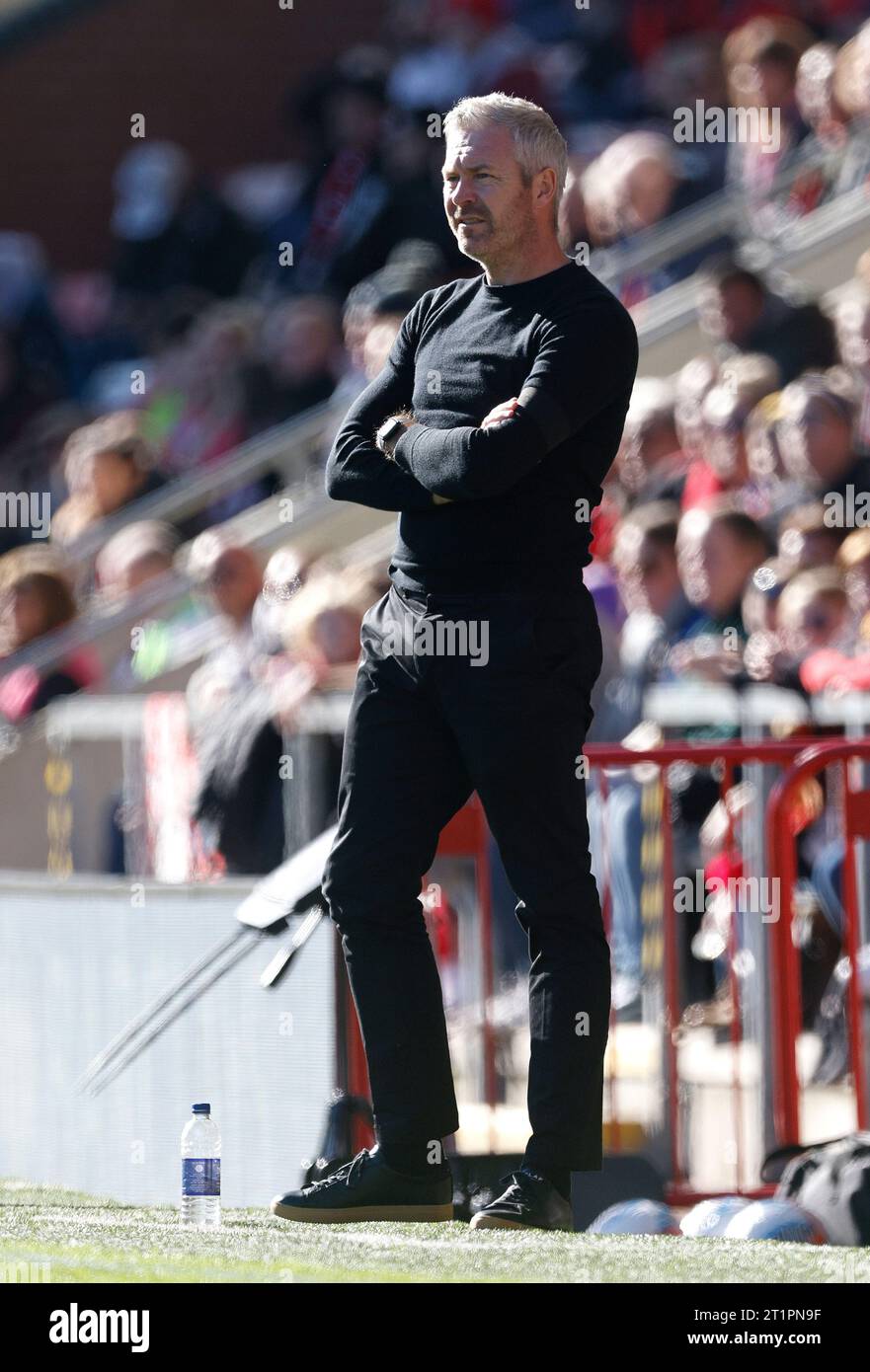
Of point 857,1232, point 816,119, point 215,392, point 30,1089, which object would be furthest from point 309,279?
point 857,1232

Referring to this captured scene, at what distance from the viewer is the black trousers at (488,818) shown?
449 cm

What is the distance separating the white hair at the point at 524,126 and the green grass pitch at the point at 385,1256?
180 centimetres

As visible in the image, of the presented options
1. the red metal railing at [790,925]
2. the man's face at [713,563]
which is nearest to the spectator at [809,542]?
the man's face at [713,563]

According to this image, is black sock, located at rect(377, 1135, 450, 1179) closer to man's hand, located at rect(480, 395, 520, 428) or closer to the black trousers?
the black trousers

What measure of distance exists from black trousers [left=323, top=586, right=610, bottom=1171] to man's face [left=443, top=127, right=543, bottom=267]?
619 millimetres

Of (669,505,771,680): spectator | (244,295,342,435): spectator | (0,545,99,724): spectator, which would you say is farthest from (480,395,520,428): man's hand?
(244,295,342,435): spectator

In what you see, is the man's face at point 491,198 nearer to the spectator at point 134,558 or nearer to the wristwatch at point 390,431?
the wristwatch at point 390,431

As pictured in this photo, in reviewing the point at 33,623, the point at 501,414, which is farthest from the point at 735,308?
the point at 501,414

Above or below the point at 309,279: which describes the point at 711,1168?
below

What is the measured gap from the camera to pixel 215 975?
→ 651 cm

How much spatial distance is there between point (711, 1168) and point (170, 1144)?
4.50 feet

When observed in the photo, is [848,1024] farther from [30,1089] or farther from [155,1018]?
[30,1089]

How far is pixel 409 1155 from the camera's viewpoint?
15.2 feet

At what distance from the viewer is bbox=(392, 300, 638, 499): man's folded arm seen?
14.3 feet
